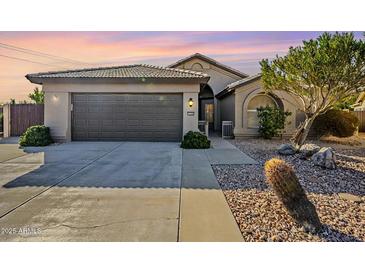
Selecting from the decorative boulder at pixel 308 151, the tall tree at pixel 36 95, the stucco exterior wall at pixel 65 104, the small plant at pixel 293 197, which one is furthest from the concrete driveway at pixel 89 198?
the tall tree at pixel 36 95

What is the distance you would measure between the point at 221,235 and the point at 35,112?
1539 cm

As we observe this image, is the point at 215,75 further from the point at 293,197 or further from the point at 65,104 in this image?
the point at 293,197

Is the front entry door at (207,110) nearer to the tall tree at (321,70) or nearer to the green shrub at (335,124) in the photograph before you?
the green shrub at (335,124)

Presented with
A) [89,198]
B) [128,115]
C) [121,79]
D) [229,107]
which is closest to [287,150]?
[89,198]

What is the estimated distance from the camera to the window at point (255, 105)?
45.8ft

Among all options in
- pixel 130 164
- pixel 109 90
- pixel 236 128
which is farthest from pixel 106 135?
pixel 236 128

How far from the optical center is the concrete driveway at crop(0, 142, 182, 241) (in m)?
3.37

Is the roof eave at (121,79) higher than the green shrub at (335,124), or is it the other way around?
the roof eave at (121,79)

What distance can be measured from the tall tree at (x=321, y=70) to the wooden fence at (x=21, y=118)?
43.7 feet

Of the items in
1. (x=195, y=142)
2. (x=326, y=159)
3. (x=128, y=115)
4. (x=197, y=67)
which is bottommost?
(x=326, y=159)

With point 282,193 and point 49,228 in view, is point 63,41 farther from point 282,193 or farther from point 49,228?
point 282,193

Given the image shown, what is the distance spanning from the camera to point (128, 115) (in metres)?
12.4

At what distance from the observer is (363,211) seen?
4105 mm

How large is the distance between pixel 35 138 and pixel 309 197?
11.3 m
